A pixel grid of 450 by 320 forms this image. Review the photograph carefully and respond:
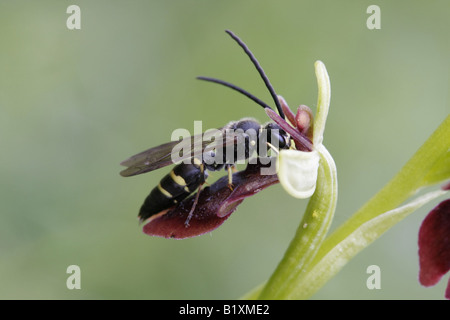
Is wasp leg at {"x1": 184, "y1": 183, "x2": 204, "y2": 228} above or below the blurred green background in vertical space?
below

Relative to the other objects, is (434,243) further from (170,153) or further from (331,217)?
(170,153)

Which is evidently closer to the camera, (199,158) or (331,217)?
(331,217)

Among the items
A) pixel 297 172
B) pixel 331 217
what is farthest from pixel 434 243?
pixel 297 172

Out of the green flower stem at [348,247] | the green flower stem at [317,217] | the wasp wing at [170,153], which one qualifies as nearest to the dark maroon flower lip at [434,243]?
the green flower stem at [348,247]

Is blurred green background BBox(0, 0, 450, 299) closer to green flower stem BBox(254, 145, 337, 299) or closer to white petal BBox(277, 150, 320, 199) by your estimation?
green flower stem BBox(254, 145, 337, 299)

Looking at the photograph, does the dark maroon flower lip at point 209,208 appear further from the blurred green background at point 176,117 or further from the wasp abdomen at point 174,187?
the blurred green background at point 176,117

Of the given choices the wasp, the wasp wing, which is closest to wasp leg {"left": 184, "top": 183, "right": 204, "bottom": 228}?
the wasp
